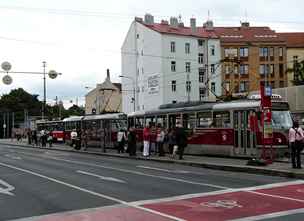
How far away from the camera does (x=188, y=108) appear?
107 feet

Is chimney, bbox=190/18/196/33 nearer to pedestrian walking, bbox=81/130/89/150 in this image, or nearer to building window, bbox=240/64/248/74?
building window, bbox=240/64/248/74

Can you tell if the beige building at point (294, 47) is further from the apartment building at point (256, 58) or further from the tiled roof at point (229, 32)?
the tiled roof at point (229, 32)

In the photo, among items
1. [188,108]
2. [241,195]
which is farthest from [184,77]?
[241,195]

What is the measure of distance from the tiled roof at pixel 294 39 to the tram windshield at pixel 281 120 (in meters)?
84.5

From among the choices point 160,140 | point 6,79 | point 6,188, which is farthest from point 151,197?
point 6,79

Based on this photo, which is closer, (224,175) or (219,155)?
(224,175)

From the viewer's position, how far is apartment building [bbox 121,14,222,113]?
93.1 m

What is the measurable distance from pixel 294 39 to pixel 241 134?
293 feet

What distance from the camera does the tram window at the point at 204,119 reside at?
30734 millimetres

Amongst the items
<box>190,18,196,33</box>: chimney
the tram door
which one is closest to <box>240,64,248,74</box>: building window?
<box>190,18,196,33</box>: chimney

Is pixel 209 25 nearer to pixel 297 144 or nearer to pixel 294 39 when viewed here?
pixel 294 39

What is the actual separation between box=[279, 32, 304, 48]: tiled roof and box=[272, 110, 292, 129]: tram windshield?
8449 centimetres

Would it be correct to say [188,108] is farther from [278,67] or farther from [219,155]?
[278,67]

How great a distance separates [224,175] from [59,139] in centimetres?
4882
